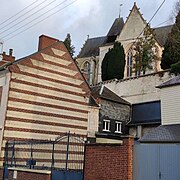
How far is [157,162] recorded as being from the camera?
11562 millimetres

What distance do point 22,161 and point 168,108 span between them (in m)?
10.6

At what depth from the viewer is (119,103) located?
30328 mm

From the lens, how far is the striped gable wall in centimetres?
1967

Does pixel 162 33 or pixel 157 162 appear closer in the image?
pixel 157 162

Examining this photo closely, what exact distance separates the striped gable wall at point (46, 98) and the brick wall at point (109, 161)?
24.3ft

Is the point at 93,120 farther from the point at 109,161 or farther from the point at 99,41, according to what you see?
the point at 99,41

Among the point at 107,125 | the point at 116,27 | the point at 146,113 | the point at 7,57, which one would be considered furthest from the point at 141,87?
the point at 116,27

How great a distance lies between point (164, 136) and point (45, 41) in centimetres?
1198

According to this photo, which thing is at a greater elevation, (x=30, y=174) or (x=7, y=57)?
(x=7, y=57)

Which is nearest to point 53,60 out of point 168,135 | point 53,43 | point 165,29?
point 53,43

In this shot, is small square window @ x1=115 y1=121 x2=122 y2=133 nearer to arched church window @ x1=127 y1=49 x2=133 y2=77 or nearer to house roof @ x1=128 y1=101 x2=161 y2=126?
house roof @ x1=128 y1=101 x2=161 y2=126

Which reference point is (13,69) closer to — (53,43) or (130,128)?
(53,43)

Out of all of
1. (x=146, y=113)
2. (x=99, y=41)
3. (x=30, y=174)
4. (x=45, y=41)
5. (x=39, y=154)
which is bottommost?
(x=30, y=174)

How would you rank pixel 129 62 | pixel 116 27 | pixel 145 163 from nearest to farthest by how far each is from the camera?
pixel 145 163 < pixel 129 62 < pixel 116 27
